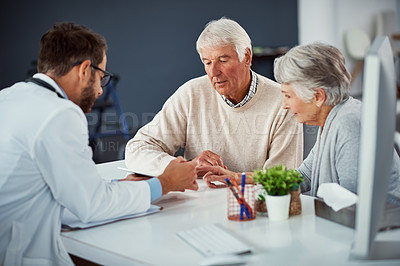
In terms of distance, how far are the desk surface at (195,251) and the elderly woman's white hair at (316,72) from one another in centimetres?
42

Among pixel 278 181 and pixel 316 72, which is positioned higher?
pixel 316 72

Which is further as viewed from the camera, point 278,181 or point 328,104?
point 328,104

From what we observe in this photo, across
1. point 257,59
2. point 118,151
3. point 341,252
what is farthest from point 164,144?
point 257,59

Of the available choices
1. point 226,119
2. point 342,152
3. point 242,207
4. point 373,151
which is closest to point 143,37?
point 226,119

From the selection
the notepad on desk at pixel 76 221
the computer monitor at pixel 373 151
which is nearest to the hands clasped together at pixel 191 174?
the notepad on desk at pixel 76 221

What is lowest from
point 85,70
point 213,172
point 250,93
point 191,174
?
point 213,172

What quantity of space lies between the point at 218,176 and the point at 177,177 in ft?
1.14

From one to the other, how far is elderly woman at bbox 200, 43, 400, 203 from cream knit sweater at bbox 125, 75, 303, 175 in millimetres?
583

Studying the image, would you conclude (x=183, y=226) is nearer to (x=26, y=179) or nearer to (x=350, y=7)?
(x=26, y=179)

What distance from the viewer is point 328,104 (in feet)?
6.21

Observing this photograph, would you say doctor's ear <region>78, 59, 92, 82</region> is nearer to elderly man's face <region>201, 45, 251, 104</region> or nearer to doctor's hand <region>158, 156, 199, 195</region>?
doctor's hand <region>158, 156, 199, 195</region>

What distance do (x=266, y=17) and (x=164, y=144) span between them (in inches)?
262

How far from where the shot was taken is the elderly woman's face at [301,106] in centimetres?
192

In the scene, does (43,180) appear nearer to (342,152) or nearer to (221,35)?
(342,152)
